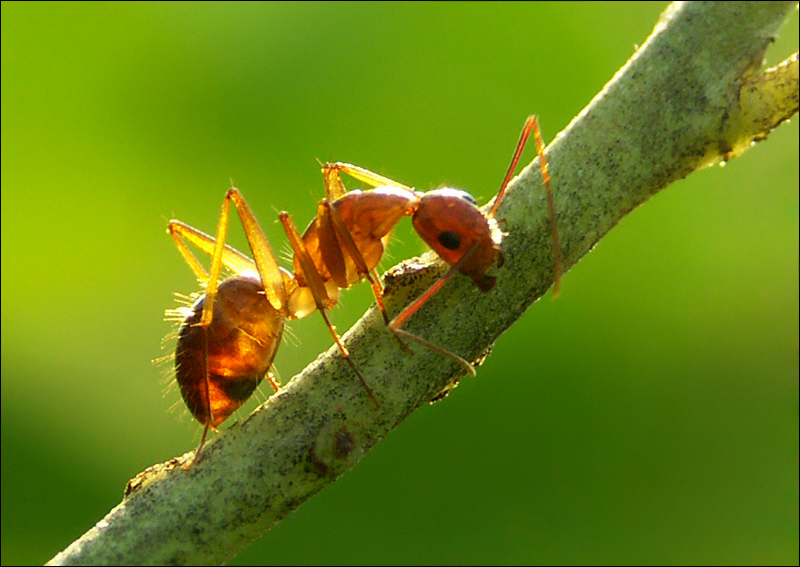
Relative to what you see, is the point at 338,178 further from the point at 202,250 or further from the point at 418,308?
the point at 418,308

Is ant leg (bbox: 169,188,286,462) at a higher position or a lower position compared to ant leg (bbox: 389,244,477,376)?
higher

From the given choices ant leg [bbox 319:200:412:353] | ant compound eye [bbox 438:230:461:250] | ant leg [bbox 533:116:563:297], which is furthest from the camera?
ant leg [bbox 319:200:412:353]

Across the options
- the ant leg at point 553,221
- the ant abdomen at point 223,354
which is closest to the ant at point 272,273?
the ant abdomen at point 223,354

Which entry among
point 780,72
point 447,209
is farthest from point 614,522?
point 780,72

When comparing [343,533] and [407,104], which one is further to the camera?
[407,104]

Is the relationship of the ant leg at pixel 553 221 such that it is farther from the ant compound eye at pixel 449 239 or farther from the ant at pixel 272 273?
the ant at pixel 272 273

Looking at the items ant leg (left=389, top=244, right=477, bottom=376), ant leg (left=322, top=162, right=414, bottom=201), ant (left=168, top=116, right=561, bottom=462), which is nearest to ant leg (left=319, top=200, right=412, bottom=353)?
ant (left=168, top=116, right=561, bottom=462)

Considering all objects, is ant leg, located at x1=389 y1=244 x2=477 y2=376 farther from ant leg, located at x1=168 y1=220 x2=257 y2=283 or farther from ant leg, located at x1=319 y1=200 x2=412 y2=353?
ant leg, located at x1=168 y1=220 x2=257 y2=283

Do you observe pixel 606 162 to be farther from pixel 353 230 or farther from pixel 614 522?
pixel 614 522

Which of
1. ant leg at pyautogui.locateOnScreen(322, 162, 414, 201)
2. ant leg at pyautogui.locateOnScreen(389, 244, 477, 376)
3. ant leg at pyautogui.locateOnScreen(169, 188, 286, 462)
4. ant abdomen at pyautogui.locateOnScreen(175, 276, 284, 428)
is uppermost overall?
ant leg at pyautogui.locateOnScreen(322, 162, 414, 201)
